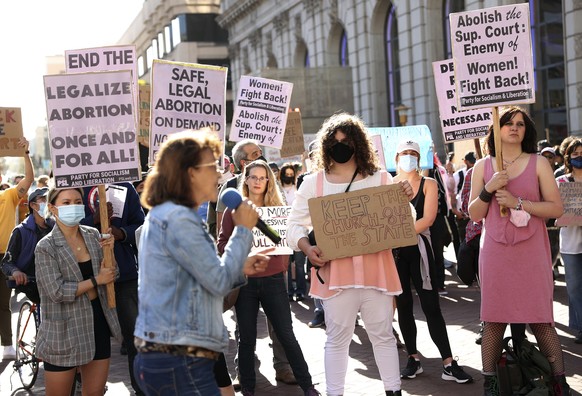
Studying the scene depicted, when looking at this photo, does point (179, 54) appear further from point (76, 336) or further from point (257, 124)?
point (76, 336)

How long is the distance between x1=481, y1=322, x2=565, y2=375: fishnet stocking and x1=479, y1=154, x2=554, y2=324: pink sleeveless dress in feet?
0.34

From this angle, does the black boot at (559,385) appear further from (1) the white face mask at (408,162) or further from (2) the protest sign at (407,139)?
(2) the protest sign at (407,139)

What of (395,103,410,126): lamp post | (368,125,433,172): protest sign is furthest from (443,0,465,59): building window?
(368,125,433,172): protest sign

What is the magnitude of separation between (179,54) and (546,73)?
148 feet

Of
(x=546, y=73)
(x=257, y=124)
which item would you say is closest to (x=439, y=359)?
(x=257, y=124)

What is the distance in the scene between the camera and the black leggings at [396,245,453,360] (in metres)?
Result: 7.48

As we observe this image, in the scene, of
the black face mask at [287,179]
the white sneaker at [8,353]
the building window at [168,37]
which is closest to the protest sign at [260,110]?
the black face mask at [287,179]

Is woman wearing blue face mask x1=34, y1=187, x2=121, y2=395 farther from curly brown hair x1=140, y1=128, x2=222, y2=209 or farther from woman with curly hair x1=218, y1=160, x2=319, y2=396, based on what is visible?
curly brown hair x1=140, y1=128, x2=222, y2=209

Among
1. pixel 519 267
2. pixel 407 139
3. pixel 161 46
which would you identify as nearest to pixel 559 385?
pixel 519 267

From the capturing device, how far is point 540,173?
625cm

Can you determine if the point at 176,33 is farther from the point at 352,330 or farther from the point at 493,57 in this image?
the point at 352,330

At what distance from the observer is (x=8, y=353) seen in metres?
10.4

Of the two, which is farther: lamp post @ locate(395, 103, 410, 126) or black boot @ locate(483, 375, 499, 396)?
lamp post @ locate(395, 103, 410, 126)

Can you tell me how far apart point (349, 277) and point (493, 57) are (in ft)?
7.72
